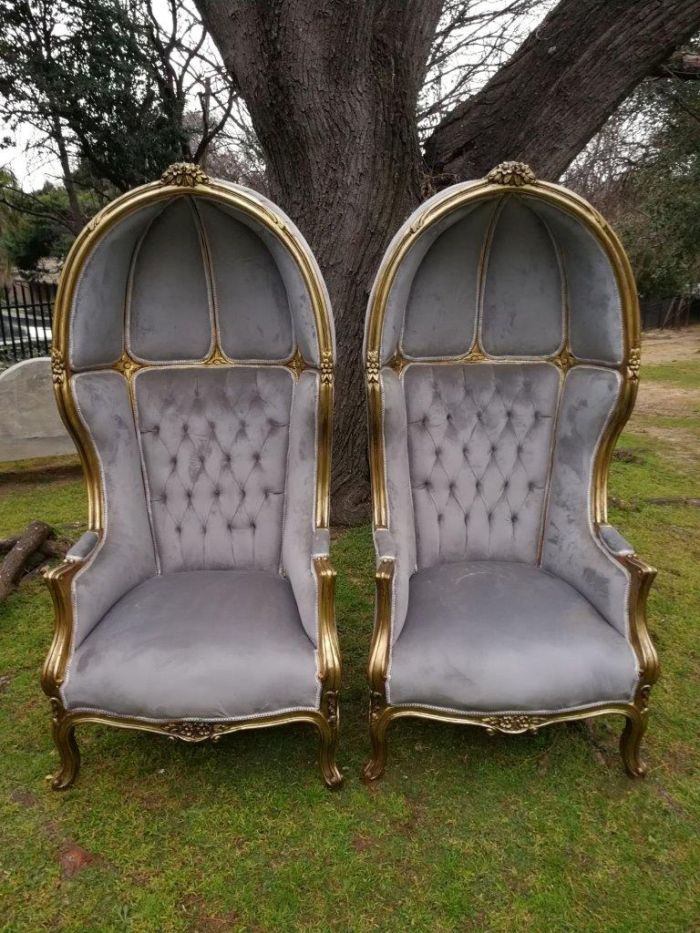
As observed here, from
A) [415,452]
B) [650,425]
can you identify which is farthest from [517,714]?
[650,425]

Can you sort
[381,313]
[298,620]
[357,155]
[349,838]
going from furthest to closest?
[357,155], [381,313], [298,620], [349,838]

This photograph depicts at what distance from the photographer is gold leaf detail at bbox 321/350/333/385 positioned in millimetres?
2068

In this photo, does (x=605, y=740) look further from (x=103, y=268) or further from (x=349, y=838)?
(x=103, y=268)

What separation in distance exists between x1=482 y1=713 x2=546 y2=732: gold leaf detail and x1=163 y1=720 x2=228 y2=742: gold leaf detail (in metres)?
0.76

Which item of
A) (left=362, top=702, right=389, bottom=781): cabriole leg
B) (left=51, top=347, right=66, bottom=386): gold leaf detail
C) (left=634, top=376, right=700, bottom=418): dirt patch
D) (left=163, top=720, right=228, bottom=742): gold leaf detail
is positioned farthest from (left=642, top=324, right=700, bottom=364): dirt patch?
(left=163, top=720, right=228, bottom=742): gold leaf detail

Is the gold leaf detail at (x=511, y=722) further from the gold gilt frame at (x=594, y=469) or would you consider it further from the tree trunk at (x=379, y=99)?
the tree trunk at (x=379, y=99)

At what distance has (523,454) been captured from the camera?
235 cm

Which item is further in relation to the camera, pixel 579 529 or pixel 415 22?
pixel 415 22

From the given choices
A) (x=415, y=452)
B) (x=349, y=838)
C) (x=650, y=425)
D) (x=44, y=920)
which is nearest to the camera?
(x=44, y=920)

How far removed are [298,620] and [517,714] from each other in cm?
70

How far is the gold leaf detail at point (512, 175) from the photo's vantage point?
6.21ft

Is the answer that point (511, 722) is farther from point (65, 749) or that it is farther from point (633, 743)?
point (65, 749)


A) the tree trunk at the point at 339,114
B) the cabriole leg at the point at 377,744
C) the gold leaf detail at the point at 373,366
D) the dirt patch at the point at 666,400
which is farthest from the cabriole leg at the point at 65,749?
the dirt patch at the point at 666,400

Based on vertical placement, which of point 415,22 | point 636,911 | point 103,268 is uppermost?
point 415,22
